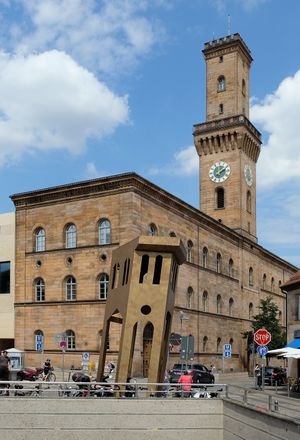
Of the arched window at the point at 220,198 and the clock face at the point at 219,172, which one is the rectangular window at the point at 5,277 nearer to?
the arched window at the point at 220,198

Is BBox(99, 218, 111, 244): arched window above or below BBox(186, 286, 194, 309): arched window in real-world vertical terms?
above

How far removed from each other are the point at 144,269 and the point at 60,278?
88.5 feet

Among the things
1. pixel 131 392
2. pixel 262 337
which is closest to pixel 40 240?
pixel 262 337

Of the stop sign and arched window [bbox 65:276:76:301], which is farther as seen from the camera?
arched window [bbox 65:276:76:301]

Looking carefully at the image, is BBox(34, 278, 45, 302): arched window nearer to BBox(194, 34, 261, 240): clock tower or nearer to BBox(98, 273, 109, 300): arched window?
BBox(98, 273, 109, 300): arched window

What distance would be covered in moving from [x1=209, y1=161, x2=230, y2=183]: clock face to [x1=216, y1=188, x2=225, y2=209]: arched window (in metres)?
1.17

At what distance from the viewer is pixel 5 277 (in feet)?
171

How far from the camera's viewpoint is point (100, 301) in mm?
46875

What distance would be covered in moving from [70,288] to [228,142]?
3051cm

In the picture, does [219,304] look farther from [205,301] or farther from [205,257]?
[205,257]

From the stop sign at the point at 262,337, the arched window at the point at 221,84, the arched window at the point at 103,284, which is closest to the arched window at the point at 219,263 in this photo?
the arched window at the point at 103,284

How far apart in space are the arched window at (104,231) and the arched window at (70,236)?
240cm

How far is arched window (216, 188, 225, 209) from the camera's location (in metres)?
72.8

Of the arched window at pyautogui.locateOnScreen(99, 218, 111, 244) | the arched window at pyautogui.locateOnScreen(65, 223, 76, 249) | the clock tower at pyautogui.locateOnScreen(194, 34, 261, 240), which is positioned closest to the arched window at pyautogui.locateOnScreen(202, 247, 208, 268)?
the clock tower at pyautogui.locateOnScreen(194, 34, 261, 240)
